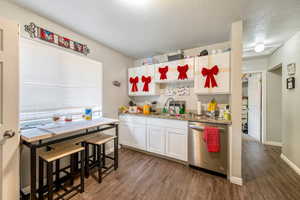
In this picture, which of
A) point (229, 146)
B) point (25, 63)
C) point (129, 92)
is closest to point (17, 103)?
point (25, 63)

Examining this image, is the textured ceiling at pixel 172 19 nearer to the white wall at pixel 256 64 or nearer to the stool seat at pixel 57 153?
the white wall at pixel 256 64

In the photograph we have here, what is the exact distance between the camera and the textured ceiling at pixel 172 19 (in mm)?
1555

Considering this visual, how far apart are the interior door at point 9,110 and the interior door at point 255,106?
5.19 meters

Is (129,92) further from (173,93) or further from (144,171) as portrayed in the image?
(144,171)

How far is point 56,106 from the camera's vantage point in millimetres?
2012

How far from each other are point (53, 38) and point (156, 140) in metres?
2.62

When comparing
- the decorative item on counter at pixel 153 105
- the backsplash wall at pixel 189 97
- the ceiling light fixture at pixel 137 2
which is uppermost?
the ceiling light fixture at pixel 137 2

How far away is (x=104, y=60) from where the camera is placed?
9.35 ft

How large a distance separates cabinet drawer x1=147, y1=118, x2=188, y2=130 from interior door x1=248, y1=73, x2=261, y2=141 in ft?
9.40

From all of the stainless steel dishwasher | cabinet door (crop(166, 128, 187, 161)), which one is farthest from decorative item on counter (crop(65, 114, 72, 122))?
the stainless steel dishwasher

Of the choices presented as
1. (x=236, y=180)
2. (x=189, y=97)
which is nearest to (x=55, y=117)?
(x=189, y=97)

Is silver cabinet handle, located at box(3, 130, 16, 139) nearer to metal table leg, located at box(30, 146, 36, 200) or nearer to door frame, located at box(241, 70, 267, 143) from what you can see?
metal table leg, located at box(30, 146, 36, 200)

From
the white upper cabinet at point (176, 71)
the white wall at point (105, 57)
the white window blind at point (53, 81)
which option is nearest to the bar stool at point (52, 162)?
the white window blind at point (53, 81)

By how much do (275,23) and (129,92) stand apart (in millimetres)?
3135
